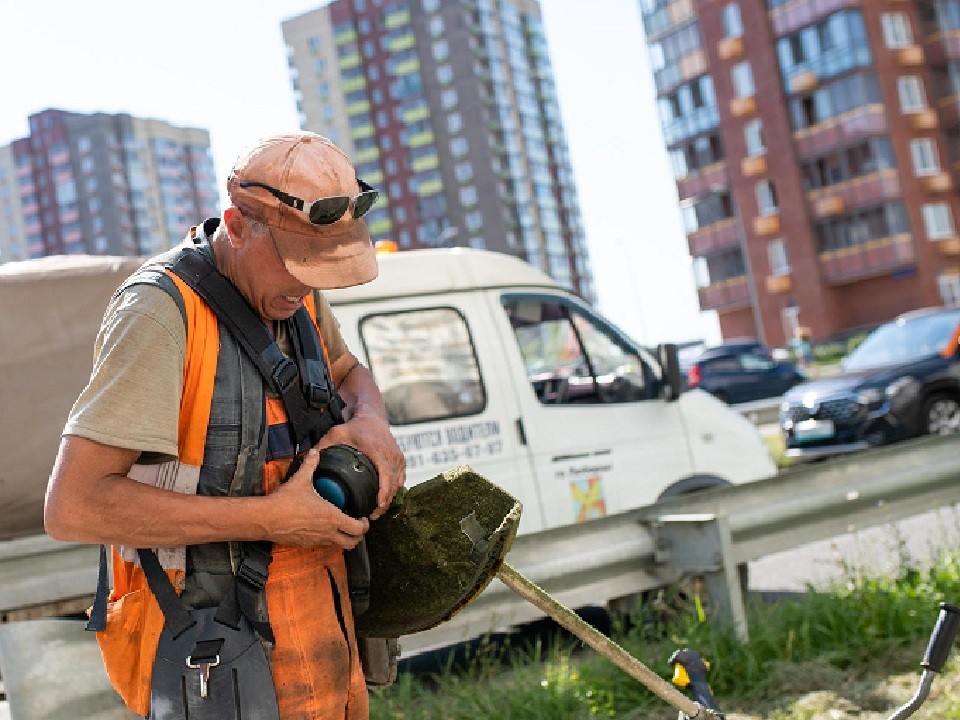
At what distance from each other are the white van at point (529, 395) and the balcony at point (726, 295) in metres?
58.4

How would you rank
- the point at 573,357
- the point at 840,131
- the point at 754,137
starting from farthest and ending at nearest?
the point at 754,137
the point at 840,131
the point at 573,357

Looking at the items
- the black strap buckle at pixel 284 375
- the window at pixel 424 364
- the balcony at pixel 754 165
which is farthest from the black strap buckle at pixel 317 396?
the balcony at pixel 754 165

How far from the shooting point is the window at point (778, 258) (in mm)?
62219

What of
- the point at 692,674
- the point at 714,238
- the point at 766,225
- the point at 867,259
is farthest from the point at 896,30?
the point at 692,674

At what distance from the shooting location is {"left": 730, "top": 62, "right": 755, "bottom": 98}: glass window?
6306 centimetres

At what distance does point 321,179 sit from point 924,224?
5900 centimetres

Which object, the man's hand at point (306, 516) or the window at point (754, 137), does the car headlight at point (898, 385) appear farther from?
the window at point (754, 137)

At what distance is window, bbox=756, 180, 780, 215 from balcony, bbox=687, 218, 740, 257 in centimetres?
193

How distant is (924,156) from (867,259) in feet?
17.8

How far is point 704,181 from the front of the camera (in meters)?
66.6

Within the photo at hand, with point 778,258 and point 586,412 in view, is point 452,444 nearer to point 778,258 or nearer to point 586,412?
point 586,412

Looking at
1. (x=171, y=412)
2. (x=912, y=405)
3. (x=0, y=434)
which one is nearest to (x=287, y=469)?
(x=171, y=412)

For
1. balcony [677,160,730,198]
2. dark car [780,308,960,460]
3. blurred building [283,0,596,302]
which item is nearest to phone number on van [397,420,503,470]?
dark car [780,308,960,460]

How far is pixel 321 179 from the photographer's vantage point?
2.46m
